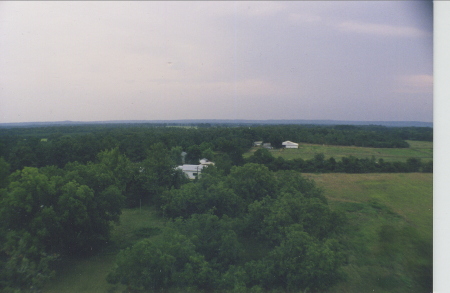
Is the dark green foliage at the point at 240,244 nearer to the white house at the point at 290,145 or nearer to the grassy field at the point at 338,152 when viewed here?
the grassy field at the point at 338,152

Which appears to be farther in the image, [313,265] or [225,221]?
[225,221]

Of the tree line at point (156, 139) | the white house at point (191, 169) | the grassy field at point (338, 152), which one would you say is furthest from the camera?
the white house at point (191, 169)

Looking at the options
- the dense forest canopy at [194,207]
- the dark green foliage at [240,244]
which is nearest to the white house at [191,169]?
the dense forest canopy at [194,207]

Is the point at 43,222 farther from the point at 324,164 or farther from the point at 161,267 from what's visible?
the point at 324,164

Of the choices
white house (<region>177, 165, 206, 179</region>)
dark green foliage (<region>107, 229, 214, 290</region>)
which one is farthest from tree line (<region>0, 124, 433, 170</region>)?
dark green foliage (<region>107, 229, 214, 290</region>)

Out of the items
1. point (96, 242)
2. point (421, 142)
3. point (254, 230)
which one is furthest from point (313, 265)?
point (96, 242)

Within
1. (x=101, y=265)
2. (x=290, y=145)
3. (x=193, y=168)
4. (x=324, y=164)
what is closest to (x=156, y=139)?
(x=193, y=168)

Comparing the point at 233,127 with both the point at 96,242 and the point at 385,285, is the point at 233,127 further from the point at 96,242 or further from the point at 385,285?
the point at 385,285
